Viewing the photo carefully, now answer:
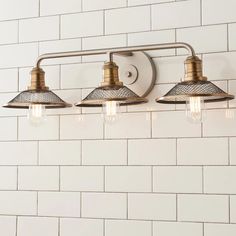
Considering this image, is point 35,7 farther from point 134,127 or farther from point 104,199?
point 104,199

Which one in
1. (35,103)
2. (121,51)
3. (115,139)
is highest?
(121,51)

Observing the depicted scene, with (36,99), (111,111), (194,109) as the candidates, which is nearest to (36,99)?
(36,99)

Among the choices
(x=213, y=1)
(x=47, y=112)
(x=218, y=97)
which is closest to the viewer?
(x=218, y=97)

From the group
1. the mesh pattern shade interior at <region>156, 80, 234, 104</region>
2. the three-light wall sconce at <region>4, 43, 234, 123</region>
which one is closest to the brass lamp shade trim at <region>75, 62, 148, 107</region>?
the three-light wall sconce at <region>4, 43, 234, 123</region>

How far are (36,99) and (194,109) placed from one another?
1.54ft

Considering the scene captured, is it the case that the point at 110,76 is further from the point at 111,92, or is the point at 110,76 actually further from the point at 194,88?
the point at 194,88

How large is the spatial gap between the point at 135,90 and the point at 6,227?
0.63 metres

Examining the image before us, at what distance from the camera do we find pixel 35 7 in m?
1.72

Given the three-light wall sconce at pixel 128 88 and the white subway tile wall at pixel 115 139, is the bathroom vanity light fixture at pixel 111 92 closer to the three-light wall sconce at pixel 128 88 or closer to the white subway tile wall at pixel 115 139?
the three-light wall sconce at pixel 128 88

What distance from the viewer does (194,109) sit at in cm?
137

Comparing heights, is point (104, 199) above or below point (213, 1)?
below

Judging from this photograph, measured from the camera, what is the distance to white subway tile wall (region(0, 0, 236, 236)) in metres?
1.48

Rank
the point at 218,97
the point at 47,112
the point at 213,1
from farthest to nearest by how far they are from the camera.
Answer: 1. the point at 47,112
2. the point at 213,1
3. the point at 218,97

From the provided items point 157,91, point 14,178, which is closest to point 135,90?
point 157,91
